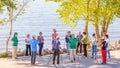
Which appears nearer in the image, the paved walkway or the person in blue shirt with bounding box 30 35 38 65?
the person in blue shirt with bounding box 30 35 38 65

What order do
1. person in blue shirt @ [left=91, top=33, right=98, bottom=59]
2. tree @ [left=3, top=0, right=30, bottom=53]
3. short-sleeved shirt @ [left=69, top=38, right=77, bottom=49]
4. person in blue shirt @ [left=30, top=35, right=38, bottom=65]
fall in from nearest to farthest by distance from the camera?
person in blue shirt @ [left=30, top=35, right=38, bottom=65], short-sleeved shirt @ [left=69, top=38, right=77, bottom=49], person in blue shirt @ [left=91, top=33, right=98, bottom=59], tree @ [left=3, top=0, right=30, bottom=53]

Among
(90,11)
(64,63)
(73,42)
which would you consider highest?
(90,11)

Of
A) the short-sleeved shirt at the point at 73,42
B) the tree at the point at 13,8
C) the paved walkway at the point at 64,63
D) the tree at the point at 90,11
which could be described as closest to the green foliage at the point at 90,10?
the tree at the point at 90,11

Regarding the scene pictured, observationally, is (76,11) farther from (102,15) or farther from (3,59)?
(3,59)

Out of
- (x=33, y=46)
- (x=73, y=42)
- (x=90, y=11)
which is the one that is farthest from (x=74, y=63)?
(x=90, y=11)

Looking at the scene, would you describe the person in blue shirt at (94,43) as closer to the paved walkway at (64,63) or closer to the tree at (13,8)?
the paved walkway at (64,63)

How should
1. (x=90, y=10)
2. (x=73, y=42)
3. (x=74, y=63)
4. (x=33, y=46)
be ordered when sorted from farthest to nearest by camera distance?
1. (x=90, y=10)
2. (x=74, y=63)
3. (x=73, y=42)
4. (x=33, y=46)

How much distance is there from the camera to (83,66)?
78.9 ft

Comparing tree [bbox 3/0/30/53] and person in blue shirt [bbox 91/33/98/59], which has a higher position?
tree [bbox 3/0/30/53]

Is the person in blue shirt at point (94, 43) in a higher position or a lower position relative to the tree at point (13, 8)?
lower

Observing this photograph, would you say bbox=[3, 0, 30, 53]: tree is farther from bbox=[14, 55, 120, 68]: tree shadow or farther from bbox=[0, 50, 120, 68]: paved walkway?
bbox=[0, 50, 120, 68]: paved walkway

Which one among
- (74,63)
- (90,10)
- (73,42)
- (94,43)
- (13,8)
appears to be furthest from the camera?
(90,10)

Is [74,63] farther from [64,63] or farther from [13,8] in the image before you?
[13,8]

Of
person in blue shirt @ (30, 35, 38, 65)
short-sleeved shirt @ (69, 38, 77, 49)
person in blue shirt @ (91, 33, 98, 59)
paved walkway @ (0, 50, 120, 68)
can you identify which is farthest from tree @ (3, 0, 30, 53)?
person in blue shirt @ (91, 33, 98, 59)
